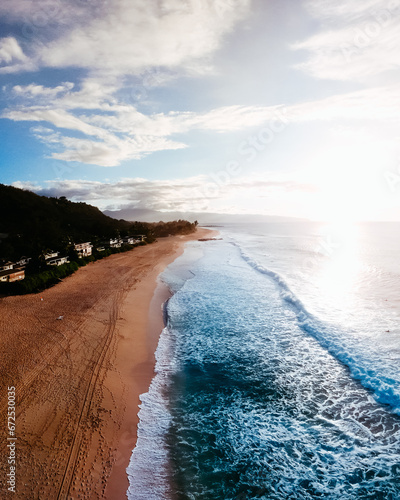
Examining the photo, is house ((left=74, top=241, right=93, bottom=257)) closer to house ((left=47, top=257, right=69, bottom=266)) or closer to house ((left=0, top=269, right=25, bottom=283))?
house ((left=47, top=257, right=69, bottom=266))

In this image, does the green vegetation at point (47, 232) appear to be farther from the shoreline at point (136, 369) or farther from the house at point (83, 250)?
the shoreline at point (136, 369)

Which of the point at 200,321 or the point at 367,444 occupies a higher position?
the point at 200,321

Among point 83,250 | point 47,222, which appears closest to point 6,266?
point 83,250

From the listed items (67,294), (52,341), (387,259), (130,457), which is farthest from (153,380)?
(387,259)

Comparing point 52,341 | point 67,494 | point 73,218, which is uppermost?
point 73,218

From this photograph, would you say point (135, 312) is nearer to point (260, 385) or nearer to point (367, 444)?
point (260, 385)

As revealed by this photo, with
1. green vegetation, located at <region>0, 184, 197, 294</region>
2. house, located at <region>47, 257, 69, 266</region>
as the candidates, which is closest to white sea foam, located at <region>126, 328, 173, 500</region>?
green vegetation, located at <region>0, 184, 197, 294</region>
